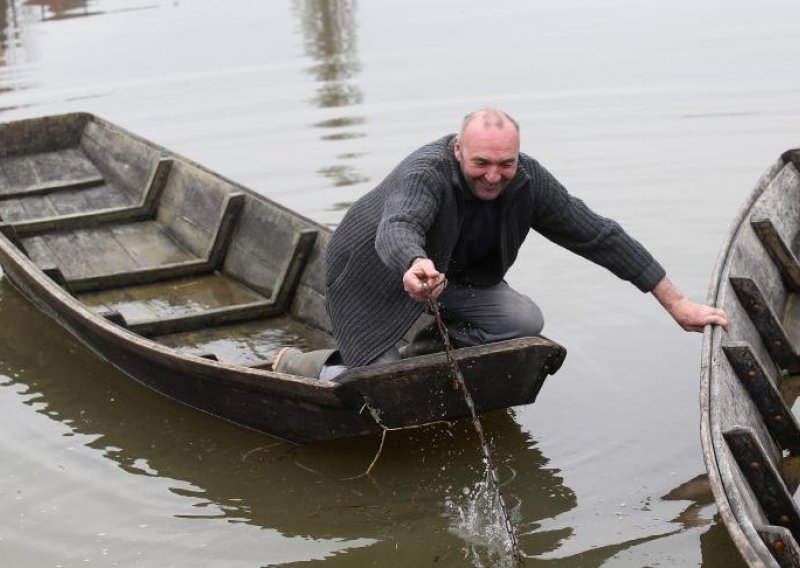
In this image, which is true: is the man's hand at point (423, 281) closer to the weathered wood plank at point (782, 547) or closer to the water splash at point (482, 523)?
A: the water splash at point (482, 523)

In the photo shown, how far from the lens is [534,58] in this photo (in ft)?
51.5

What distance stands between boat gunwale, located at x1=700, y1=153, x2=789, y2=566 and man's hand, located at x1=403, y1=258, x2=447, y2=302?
1077 millimetres

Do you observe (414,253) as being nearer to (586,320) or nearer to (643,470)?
(643,470)

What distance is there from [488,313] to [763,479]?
1.83 m

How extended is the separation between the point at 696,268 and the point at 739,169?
2440 mm

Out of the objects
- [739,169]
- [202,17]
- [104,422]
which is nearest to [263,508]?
[104,422]

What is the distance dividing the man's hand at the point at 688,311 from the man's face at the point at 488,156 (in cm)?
89

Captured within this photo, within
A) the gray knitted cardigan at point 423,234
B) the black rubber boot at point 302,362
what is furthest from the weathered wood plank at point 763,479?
the black rubber boot at point 302,362

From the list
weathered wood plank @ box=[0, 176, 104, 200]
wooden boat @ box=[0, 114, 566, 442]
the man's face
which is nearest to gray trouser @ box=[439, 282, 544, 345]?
wooden boat @ box=[0, 114, 566, 442]

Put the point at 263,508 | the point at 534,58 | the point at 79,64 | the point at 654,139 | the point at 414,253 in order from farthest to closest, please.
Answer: the point at 79,64, the point at 534,58, the point at 654,139, the point at 263,508, the point at 414,253

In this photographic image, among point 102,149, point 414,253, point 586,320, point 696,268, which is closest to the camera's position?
point 414,253

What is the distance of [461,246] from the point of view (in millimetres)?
6125

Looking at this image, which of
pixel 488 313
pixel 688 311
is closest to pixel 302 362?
pixel 488 313

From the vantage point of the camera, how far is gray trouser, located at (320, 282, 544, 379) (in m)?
6.34
